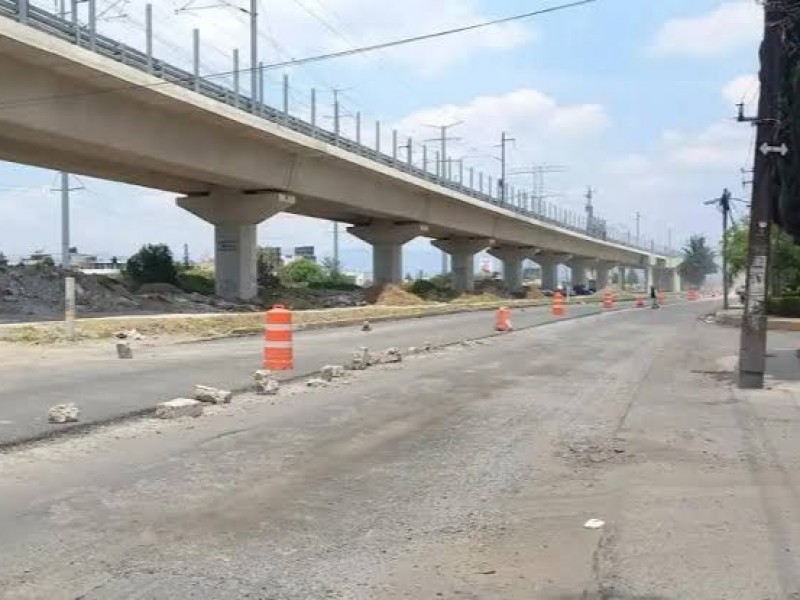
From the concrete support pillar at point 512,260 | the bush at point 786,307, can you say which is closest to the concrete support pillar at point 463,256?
the concrete support pillar at point 512,260

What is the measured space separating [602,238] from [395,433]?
115m

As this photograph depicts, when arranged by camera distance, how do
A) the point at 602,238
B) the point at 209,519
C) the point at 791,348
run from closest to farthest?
the point at 209,519 → the point at 791,348 → the point at 602,238

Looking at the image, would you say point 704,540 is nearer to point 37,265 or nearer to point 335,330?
point 335,330

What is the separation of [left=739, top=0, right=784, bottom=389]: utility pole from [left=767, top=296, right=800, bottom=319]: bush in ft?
70.5

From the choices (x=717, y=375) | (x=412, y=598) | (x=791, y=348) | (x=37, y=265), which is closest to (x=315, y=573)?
(x=412, y=598)

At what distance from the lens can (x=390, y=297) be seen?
2259 inches

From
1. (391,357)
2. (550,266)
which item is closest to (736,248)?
(391,357)

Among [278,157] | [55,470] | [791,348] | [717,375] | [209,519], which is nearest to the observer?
[209,519]

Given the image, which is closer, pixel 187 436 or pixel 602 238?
pixel 187 436

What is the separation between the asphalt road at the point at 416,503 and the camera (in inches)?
210

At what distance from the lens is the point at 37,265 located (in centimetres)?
4178

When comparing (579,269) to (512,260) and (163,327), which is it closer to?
(512,260)

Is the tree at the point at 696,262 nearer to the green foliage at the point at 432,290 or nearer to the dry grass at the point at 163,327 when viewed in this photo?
the green foliage at the point at 432,290

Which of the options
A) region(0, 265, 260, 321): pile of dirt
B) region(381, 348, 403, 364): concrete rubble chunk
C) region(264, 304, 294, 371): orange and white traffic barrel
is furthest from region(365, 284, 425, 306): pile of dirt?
region(264, 304, 294, 371): orange and white traffic barrel
